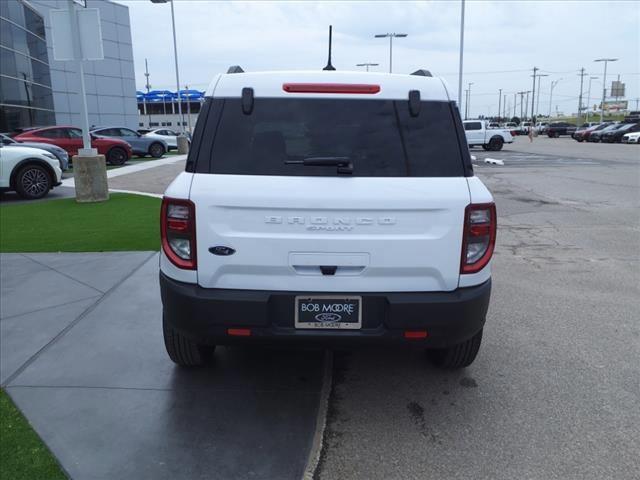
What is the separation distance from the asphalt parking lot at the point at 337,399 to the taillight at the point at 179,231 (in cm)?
98

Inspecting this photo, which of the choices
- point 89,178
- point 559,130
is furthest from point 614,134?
point 89,178

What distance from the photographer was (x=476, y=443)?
2980mm

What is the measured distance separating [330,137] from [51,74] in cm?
4448

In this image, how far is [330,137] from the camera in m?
3.01

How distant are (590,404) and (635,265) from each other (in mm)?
4064

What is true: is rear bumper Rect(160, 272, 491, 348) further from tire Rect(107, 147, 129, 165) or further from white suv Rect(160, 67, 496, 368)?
tire Rect(107, 147, 129, 165)

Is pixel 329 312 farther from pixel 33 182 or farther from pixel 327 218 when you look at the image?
pixel 33 182

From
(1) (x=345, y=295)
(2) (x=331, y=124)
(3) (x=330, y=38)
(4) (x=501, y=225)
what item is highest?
(3) (x=330, y=38)

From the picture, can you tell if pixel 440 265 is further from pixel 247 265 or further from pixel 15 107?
pixel 15 107

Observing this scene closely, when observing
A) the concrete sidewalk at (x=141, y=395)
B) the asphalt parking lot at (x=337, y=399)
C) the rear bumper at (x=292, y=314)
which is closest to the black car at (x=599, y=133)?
the asphalt parking lot at (x=337, y=399)

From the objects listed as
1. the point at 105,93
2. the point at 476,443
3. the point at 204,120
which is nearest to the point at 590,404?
the point at 476,443

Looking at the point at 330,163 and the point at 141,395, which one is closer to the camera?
the point at 330,163

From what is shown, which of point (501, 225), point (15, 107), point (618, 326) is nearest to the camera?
point (618, 326)

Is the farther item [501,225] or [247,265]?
[501,225]
